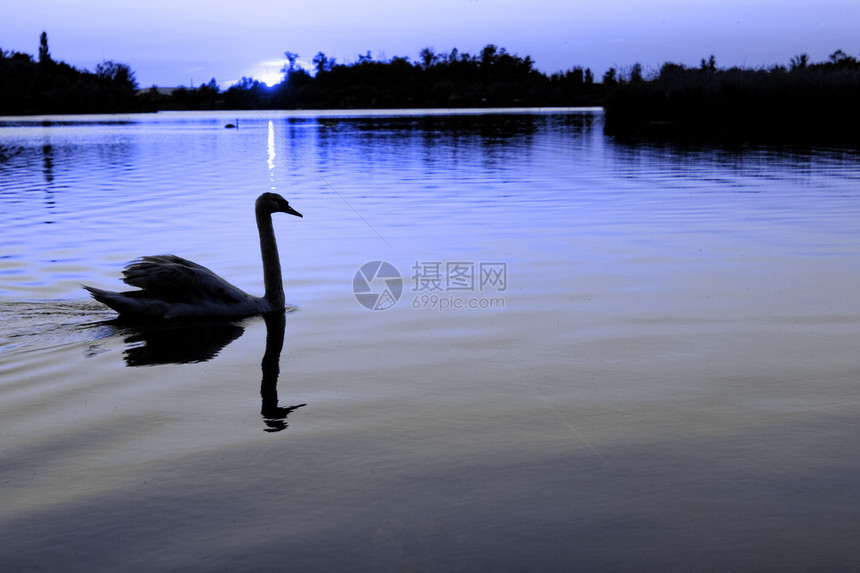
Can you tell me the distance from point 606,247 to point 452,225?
11.6 feet

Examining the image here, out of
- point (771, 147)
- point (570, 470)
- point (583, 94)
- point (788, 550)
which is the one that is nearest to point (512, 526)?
point (570, 470)

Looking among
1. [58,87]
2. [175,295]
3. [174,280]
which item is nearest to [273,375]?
[174,280]

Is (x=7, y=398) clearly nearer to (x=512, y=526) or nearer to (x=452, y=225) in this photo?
(x=512, y=526)

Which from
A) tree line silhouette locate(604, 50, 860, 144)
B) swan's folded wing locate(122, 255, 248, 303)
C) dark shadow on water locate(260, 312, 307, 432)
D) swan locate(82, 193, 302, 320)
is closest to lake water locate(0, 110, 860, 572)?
dark shadow on water locate(260, 312, 307, 432)

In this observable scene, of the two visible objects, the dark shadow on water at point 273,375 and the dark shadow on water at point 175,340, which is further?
the dark shadow on water at point 175,340

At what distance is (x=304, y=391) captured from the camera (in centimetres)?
716
